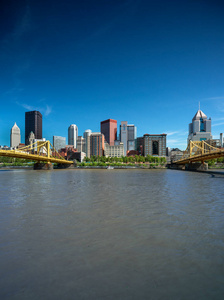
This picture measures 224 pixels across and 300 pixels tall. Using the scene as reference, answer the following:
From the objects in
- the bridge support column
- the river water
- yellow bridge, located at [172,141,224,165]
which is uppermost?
yellow bridge, located at [172,141,224,165]

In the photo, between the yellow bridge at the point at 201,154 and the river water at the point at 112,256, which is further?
the yellow bridge at the point at 201,154

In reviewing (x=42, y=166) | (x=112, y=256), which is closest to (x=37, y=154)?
(x=42, y=166)

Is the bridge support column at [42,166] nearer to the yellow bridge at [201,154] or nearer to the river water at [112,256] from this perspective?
the yellow bridge at [201,154]

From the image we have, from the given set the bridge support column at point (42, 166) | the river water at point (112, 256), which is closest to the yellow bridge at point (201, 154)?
the river water at point (112, 256)

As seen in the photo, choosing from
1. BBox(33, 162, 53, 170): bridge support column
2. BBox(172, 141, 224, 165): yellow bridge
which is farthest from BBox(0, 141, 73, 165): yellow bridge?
BBox(172, 141, 224, 165): yellow bridge

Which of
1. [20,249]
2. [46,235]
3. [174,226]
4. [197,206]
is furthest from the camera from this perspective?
[197,206]

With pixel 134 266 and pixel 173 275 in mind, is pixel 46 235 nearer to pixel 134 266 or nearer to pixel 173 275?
pixel 134 266

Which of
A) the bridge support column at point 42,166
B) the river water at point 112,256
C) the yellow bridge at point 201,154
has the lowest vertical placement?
the bridge support column at point 42,166

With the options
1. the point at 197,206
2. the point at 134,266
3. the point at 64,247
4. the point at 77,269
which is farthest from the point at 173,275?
the point at 197,206

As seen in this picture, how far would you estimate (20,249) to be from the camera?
537 centimetres

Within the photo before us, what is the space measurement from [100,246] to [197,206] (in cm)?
778

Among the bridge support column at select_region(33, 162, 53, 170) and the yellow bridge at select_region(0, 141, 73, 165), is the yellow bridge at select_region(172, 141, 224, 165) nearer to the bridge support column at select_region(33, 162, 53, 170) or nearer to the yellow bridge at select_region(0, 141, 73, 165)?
the yellow bridge at select_region(0, 141, 73, 165)

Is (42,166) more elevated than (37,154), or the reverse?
(37,154)

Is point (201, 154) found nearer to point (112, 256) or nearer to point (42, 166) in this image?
point (42, 166)
